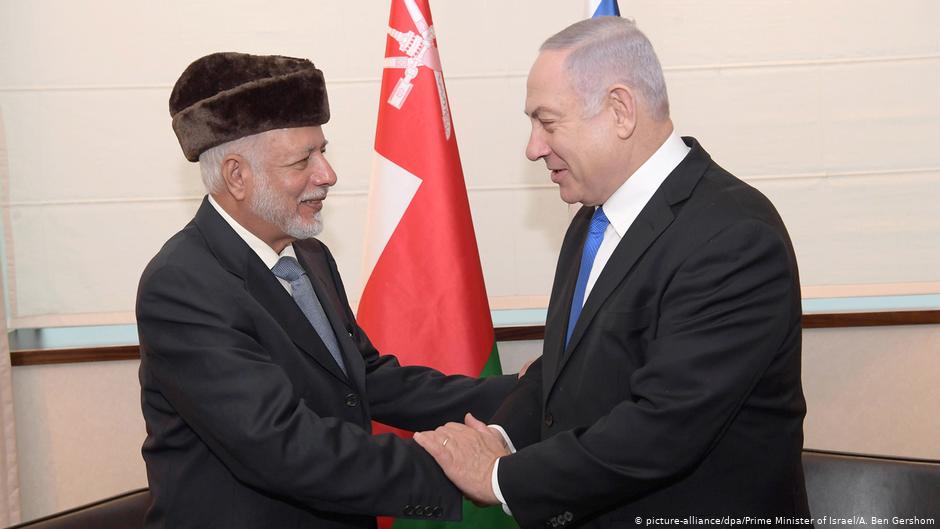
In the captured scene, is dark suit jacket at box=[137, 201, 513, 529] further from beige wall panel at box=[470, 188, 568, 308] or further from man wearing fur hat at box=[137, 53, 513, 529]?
beige wall panel at box=[470, 188, 568, 308]

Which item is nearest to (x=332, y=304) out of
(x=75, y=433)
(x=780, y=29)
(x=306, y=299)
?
(x=306, y=299)

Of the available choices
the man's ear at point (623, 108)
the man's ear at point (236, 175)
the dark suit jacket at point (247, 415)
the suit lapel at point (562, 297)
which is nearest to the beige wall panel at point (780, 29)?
the suit lapel at point (562, 297)

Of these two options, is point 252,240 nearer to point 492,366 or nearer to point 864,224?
point 492,366

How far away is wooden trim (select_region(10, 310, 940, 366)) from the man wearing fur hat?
4.73 feet

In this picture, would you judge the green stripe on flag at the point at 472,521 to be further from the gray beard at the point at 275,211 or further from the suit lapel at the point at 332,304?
the gray beard at the point at 275,211

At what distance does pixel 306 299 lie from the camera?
2.44 m

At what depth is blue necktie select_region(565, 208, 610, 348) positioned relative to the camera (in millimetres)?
2266

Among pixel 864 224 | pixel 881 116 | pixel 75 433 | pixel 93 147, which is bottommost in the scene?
pixel 75 433

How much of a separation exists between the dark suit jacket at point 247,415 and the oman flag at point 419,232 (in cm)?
86

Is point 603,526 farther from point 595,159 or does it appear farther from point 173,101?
point 173,101

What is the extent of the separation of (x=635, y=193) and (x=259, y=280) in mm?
866

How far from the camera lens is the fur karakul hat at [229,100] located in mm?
2246

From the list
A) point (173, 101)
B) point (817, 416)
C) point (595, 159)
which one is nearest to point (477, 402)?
point (595, 159)

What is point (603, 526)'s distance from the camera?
2.13 m
